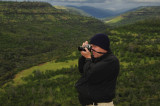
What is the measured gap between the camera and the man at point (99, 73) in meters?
5.61

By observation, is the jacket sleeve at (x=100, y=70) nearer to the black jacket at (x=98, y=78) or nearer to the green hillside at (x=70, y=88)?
the black jacket at (x=98, y=78)

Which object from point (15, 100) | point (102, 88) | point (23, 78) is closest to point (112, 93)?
point (102, 88)

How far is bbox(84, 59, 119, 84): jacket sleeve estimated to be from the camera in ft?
18.2

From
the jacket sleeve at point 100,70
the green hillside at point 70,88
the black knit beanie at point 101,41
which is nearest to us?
the jacket sleeve at point 100,70

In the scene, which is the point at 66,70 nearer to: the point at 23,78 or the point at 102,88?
the point at 23,78

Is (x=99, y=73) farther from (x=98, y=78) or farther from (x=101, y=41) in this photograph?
(x=101, y=41)

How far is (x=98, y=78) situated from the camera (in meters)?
5.61

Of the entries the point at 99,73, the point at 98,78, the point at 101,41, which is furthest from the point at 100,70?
the point at 101,41

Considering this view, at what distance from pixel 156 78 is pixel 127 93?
16372 millimetres

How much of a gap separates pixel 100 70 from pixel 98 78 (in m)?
0.30

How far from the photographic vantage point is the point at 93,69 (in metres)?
5.50

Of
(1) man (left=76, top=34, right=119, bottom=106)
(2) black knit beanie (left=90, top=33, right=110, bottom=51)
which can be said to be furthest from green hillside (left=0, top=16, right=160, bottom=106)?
(2) black knit beanie (left=90, top=33, right=110, bottom=51)

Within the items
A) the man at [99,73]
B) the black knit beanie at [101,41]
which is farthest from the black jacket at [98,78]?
the black knit beanie at [101,41]

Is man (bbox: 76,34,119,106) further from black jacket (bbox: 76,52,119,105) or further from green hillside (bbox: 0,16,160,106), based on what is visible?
green hillside (bbox: 0,16,160,106)
